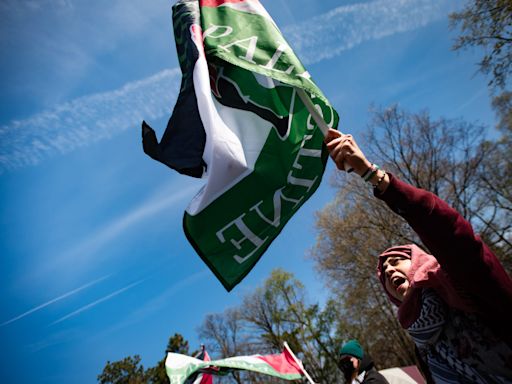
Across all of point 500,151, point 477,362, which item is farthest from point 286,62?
point 500,151

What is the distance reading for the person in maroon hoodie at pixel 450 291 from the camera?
118cm

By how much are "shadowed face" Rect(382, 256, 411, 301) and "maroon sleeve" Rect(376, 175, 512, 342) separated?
469 mm

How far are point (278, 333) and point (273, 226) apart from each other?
26568mm

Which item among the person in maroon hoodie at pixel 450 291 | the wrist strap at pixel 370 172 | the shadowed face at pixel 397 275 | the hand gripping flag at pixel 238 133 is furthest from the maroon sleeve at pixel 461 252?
the hand gripping flag at pixel 238 133

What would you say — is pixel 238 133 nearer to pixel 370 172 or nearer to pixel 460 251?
pixel 370 172

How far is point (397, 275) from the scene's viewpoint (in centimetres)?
174

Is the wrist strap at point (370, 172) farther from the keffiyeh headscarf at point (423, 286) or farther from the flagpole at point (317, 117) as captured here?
the keffiyeh headscarf at point (423, 286)

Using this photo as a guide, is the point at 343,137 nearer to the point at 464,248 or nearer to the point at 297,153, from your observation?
the point at 464,248

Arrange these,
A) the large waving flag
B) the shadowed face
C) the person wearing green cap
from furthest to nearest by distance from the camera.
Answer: the large waving flag, the person wearing green cap, the shadowed face

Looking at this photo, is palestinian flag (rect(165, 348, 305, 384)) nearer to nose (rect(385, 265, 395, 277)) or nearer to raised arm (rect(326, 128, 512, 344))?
nose (rect(385, 265, 395, 277))

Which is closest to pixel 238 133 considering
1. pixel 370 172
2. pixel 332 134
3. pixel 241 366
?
pixel 332 134

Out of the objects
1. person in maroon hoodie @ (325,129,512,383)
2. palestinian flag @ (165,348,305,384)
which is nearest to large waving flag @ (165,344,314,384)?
palestinian flag @ (165,348,305,384)

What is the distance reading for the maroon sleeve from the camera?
1172mm

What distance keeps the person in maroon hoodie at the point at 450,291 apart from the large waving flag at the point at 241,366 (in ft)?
24.5
